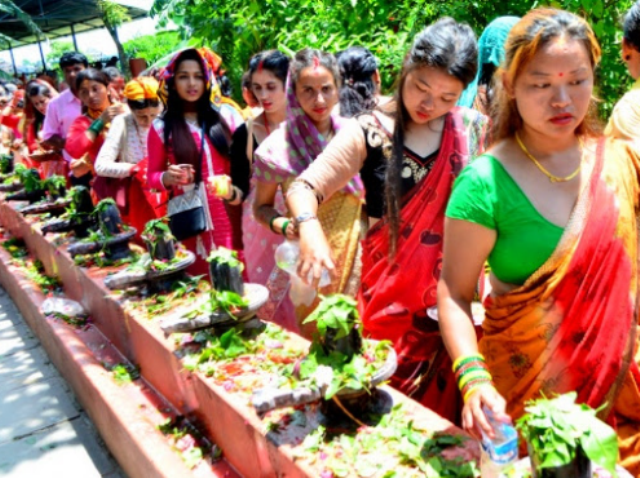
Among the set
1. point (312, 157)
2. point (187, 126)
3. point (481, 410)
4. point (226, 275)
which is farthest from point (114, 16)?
point (481, 410)

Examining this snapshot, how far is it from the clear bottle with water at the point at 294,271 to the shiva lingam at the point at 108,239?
1.36m

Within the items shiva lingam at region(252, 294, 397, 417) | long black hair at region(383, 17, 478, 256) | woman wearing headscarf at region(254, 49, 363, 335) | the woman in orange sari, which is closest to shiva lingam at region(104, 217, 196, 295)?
woman wearing headscarf at region(254, 49, 363, 335)

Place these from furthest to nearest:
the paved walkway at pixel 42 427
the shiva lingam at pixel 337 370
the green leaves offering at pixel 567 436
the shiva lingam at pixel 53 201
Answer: the shiva lingam at pixel 53 201 < the paved walkway at pixel 42 427 < the shiva lingam at pixel 337 370 < the green leaves offering at pixel 567 436

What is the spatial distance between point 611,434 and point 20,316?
556 cm

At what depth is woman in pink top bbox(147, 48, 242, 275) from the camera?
3.80 m

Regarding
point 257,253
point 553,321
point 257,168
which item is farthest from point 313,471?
point 257,253

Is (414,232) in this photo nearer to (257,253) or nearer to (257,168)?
(257,168)

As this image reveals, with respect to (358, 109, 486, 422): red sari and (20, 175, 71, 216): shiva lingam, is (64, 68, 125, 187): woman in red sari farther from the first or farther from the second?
(358, 109, 486, 422): red sari

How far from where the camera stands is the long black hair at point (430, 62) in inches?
80.1

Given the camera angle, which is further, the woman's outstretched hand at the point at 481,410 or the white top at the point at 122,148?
the white top at the point at 122,148

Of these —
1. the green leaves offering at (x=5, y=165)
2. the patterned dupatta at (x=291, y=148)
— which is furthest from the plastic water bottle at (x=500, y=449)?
the green leaves offering at (x=5, y=165)

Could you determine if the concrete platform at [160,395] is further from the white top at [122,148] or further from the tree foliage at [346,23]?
the tree foliage at [346,23]

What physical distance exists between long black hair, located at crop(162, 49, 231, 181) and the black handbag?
0.05 meters

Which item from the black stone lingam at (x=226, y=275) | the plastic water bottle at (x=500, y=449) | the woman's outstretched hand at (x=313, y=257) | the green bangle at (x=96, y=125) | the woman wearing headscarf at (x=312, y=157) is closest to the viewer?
the plastic water bottle at (x=500, y=449)
